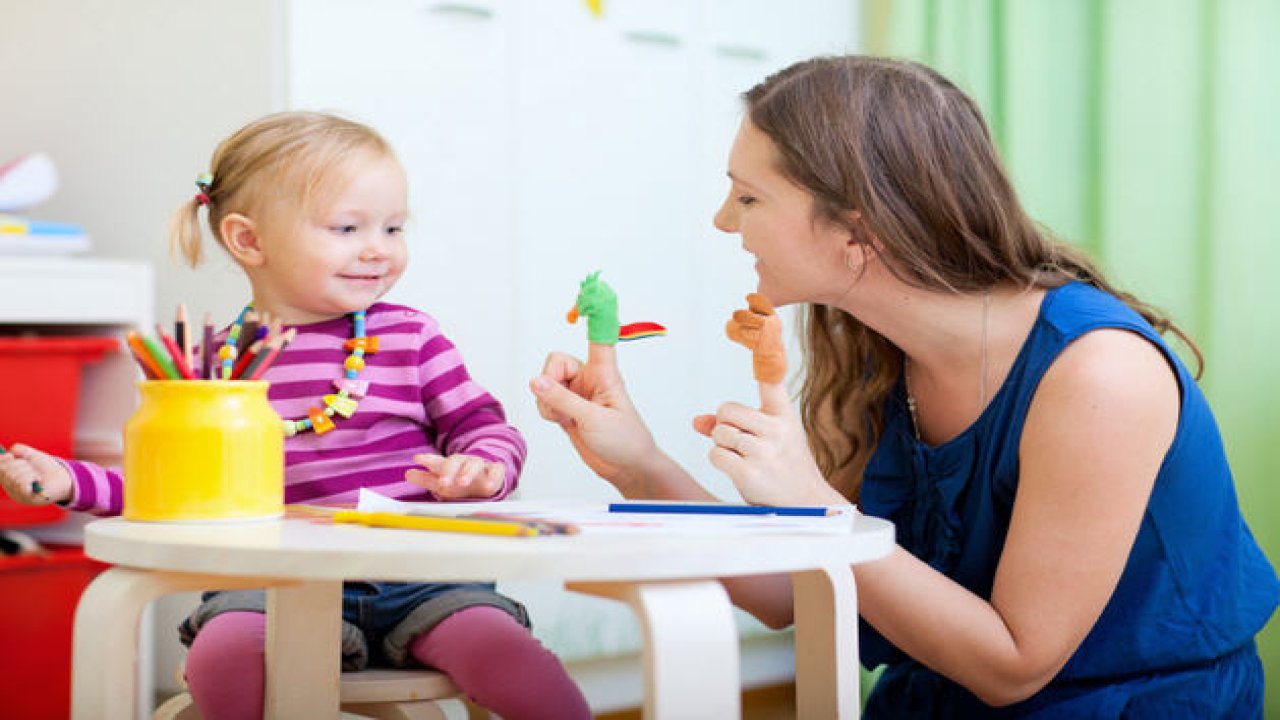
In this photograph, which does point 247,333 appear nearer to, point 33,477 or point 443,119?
point 33,477

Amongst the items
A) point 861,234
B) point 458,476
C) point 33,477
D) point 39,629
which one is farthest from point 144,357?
point 39,629

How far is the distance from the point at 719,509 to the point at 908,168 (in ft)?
1.28

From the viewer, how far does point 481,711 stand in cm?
145

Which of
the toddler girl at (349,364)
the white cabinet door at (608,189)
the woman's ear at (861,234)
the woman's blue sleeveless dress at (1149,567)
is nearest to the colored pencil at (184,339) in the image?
the toddler girl at (349,364)

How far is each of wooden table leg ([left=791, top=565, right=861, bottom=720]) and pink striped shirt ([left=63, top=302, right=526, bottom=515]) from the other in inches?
13.1

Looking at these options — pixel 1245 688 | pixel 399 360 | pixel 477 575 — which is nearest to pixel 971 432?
pixel 1245 688

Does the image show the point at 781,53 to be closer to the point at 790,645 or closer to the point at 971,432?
the point at 790,645

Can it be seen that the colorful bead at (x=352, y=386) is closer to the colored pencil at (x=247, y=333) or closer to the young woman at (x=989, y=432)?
the young woman at (x=989, y=432)

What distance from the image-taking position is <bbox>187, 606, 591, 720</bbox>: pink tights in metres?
1.09

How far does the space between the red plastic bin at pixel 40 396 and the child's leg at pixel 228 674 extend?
3.17ft

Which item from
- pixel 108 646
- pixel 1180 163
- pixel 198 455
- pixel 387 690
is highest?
pixel 1180 163

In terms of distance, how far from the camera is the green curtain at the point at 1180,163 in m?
1.96

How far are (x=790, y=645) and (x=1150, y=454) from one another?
163cm

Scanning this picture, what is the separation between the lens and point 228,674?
112cm
